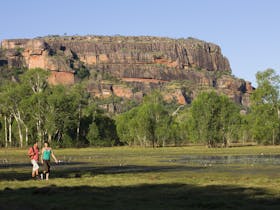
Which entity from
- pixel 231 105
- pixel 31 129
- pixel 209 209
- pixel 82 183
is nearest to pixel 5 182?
pixel 82 183

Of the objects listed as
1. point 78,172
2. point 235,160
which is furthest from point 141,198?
point 235,160

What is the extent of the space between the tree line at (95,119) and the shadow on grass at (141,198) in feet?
277

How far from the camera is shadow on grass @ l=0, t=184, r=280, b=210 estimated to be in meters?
18.8

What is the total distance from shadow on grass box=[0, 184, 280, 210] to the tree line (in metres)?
84.3

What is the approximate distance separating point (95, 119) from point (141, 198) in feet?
355

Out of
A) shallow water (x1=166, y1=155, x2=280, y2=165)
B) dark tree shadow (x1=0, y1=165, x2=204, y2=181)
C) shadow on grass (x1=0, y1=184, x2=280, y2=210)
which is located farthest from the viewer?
shallow water (x1=166, y1=155, x2=280, y2=165)

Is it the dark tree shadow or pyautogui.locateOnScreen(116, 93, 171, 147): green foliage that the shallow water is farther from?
pyautogui.locateOnScreen(116, 93, 171, 147): green foliage

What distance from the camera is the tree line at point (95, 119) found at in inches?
4277

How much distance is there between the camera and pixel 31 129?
113 metres

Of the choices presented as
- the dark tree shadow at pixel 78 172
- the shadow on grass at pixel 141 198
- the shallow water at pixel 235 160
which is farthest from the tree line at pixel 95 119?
the shadow on grass at pixel 141 198

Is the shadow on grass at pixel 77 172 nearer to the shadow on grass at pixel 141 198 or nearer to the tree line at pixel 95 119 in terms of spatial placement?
the shadow on grass at pixel 141 198

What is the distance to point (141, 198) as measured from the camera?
2102cm

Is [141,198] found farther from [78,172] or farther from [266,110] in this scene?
[266,110]

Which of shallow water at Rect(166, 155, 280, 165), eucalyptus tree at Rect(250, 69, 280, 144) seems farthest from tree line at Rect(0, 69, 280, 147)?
shallow water at Rect(166, 155, 280, 165)
